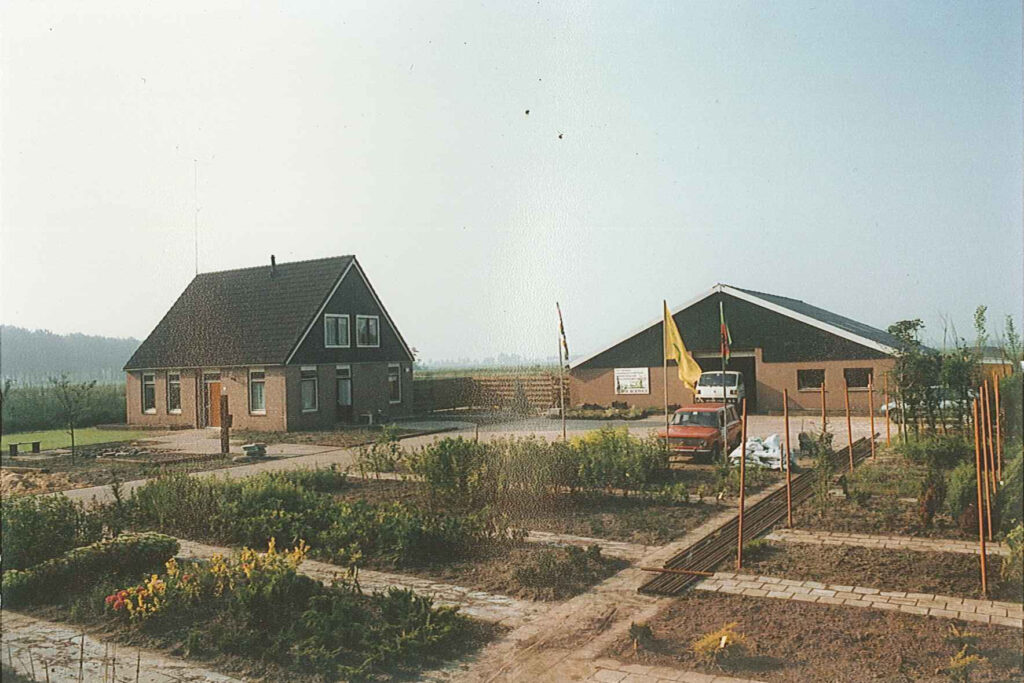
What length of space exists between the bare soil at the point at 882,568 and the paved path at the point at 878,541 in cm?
22

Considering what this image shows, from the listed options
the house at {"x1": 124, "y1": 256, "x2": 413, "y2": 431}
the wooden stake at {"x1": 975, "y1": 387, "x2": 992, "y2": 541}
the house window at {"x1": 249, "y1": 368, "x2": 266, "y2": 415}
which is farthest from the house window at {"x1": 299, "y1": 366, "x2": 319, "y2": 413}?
the wooden stake at {"x1": 975, "y1": 387, "x2": 992, "y2": 541}

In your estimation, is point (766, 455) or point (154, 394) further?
point (766, 455)

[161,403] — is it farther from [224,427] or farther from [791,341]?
[791,341]

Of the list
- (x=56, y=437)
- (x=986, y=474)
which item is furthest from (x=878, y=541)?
(x=56, y=437)

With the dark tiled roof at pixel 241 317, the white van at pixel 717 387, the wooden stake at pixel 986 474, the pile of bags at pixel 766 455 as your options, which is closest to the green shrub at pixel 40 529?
the dark tiled roof at pixel 241 317

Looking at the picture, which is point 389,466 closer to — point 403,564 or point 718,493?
point 403,564

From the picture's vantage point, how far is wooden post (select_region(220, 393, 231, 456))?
7.34 m

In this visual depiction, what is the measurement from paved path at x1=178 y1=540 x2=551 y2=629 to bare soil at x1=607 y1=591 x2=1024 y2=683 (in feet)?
3.09

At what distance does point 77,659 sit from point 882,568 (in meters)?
6.47

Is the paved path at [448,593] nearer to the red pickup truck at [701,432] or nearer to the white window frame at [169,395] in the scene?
the white window frame at [169,395]

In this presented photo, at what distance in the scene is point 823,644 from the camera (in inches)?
192

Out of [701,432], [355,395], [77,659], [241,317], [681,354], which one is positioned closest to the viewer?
[77,659]

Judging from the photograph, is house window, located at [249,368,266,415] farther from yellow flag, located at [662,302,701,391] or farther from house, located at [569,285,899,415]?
yellow flag, located at [662,302,701,391]

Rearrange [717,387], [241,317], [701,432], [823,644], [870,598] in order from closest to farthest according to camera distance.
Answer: [823,644] → [870,598] → [241,317] → [701,432] → [717,387]
